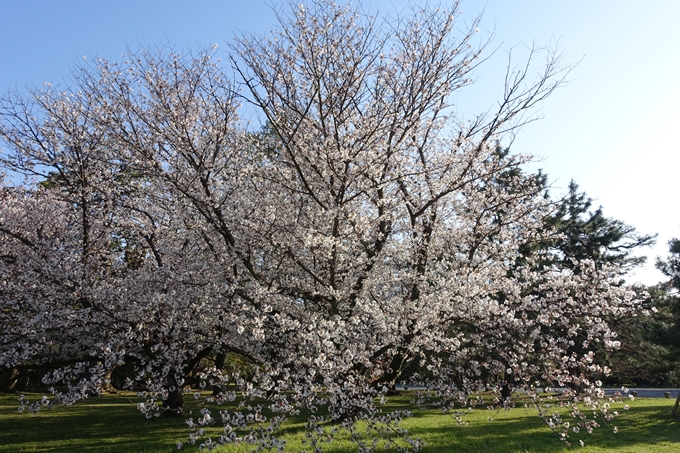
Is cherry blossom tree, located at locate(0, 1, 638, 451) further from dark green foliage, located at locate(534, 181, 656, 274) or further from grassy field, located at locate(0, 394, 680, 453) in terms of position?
dark green foliage, located at locate(534, 181, 656, 274)

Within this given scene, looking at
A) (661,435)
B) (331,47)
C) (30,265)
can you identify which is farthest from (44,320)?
(661,435)

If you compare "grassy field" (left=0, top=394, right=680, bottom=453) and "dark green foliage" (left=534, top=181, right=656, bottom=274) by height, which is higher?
"dark green foliage" (left=534, top=181, right=656, bottom=274)

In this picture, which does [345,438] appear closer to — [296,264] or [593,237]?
[296,264]

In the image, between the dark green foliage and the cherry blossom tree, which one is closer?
the cherry blossom tree

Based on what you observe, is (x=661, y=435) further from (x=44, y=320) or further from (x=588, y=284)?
(x=44, y=320)

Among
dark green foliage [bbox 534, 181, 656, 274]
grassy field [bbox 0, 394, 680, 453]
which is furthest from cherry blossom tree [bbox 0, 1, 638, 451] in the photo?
dark green foliage [bbox 534, 181, 656, 274]

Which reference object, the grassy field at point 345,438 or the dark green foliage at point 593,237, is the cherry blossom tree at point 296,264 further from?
the dark green foliage at point 593,237

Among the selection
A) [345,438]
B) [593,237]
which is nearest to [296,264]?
[345,438]

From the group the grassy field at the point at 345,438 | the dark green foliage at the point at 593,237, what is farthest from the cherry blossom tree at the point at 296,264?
the dark green foliage at the point at 593,237

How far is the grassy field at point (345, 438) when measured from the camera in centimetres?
957

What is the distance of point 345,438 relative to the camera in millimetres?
10008

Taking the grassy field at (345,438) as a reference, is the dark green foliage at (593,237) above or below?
above

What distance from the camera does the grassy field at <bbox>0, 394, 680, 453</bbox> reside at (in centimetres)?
957

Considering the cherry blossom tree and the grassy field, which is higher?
the cherry blossom tree
